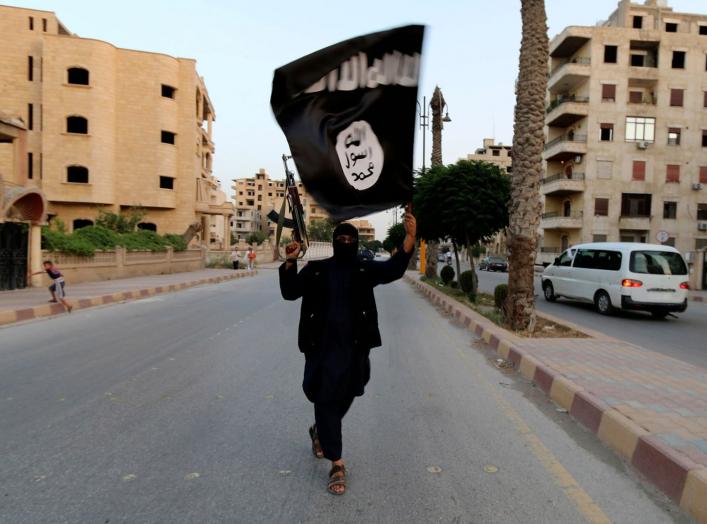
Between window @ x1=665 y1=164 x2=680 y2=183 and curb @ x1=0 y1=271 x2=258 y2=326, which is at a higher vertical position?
window @ x1=665 y1=164 x2=680 y2=183

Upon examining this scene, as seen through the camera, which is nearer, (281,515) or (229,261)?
(281,515)

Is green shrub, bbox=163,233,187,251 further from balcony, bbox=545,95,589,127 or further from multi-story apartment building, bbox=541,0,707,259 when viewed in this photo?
balcony, bbox=545,95,589,127

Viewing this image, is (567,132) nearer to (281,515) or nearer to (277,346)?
(277,346)

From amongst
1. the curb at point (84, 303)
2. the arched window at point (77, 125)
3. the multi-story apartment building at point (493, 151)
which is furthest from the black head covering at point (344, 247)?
the multi-story apartment building at point (493, 151)

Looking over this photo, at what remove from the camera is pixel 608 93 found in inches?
1682

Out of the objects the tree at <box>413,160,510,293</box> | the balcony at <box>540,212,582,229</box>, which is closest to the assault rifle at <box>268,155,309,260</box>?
the tree at <box>413,160,510,293</box>

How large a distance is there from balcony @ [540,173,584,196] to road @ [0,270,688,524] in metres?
39.8

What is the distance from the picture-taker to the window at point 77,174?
34719mm

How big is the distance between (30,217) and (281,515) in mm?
18148

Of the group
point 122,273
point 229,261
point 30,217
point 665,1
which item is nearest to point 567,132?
point 665,1

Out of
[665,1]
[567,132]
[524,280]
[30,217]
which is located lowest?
[524,280]

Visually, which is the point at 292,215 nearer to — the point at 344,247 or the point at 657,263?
the point at 344,247

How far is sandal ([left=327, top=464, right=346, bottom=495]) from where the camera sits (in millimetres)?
3100

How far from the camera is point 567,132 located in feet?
151
